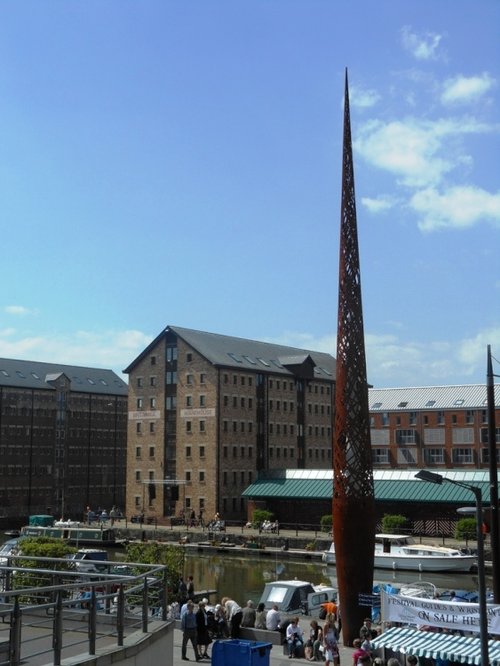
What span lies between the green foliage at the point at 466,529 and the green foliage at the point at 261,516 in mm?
17960

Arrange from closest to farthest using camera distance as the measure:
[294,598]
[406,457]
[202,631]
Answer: [202,631]
[294,598]
[406,457]

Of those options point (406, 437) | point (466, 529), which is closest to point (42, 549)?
point (466, 529)

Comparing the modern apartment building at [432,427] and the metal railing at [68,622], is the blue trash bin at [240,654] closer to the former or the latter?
the metal railing at [68,622]

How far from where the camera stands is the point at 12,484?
9894 cm

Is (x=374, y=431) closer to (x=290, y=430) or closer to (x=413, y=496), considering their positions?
(x=290, y=430)

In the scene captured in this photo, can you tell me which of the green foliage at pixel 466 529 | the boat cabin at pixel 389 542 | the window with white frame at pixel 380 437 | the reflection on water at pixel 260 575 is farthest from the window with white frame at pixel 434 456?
the reflection on water at pixel 260 575

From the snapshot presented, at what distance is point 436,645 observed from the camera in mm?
18953

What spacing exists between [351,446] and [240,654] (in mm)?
9445

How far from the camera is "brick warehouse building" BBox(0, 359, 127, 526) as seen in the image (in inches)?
3920

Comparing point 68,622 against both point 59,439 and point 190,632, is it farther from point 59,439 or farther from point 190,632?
point 59,439

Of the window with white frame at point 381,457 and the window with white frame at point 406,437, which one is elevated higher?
the window with white frame at point 406,437

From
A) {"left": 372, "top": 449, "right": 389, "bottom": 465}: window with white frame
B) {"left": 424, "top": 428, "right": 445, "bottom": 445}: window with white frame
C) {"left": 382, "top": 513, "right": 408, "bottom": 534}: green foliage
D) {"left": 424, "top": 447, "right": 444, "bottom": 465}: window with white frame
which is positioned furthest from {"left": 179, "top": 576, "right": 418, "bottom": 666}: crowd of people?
{"left": 372, "top": 449, "right": 389, "bottom": 465}: window with white frame

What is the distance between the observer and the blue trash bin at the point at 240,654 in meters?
18.5

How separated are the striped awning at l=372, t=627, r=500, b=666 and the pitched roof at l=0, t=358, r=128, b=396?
84.7 m
